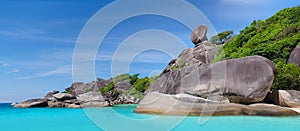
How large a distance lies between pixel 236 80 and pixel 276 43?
8.67 meters

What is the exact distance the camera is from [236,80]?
11422 millimetres

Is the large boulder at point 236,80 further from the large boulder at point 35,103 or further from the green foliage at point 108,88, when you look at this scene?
the green foliage at point 108,88

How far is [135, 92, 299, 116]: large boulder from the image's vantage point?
32.8 feet

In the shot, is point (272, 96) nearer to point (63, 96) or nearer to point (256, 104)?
point (256, 104)

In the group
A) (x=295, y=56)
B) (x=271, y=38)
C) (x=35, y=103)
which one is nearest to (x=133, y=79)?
(x=35, y=103)

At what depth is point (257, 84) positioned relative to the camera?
1098 cm

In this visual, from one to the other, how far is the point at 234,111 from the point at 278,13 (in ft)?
62.1

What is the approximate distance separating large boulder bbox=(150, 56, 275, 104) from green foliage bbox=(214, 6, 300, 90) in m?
1.78

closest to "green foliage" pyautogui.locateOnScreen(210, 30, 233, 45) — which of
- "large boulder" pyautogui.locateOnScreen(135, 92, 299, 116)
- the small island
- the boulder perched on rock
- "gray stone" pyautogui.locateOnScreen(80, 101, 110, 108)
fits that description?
the boulder perched on rock

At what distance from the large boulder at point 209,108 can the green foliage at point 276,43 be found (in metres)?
3.10

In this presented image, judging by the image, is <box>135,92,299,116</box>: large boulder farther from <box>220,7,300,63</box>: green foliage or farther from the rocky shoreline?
<box>220,7,300,63</box>: green foliage

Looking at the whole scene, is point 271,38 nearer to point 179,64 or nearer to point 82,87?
point 179,64

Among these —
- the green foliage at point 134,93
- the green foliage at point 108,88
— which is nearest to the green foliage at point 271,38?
the green foliage at point 134,93

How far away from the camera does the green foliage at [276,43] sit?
13.0m
